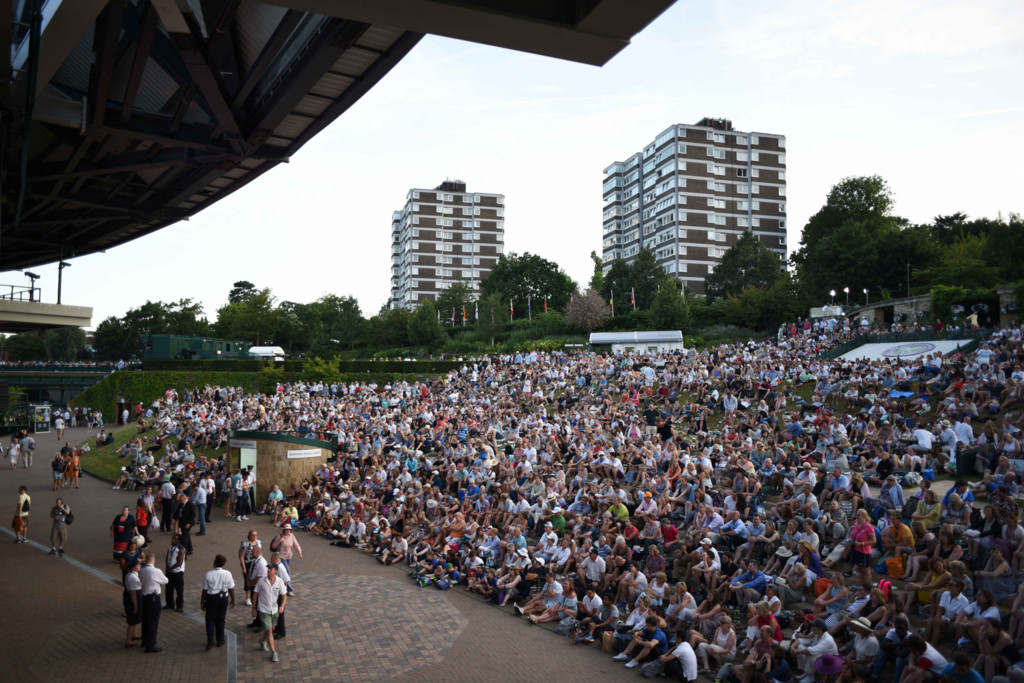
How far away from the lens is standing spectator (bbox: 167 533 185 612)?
10.5 m

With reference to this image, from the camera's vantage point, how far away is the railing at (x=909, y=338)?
78.7 ft

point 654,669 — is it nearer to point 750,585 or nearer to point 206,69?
point 750,585

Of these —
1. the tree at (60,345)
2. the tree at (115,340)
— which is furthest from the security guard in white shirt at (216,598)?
the tree at (60,345)

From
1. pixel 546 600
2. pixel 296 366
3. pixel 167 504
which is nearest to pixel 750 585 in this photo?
pixel 546 600

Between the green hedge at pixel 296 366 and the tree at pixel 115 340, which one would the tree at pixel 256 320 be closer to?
the tree at pixel 115 340

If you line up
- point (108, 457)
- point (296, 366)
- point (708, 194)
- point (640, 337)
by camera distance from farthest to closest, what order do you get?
point (708, 194)
point (296, 366)
point (640, 337)
point (108, 457)

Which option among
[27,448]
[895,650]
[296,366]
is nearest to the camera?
[895,650]

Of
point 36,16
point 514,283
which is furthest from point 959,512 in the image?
point 514,283

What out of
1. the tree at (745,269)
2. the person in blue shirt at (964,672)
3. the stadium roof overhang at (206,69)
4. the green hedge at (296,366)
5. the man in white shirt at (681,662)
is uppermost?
the tree at (745,269)

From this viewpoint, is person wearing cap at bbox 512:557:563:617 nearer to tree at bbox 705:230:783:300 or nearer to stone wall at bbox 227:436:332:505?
stone wall at bbox 227:436:332:505

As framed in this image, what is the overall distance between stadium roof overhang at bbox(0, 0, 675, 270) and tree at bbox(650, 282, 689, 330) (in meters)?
42.9

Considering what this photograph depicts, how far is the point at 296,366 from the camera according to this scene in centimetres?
4831

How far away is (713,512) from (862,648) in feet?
12.9

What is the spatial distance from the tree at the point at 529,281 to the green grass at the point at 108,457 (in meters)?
52.3
